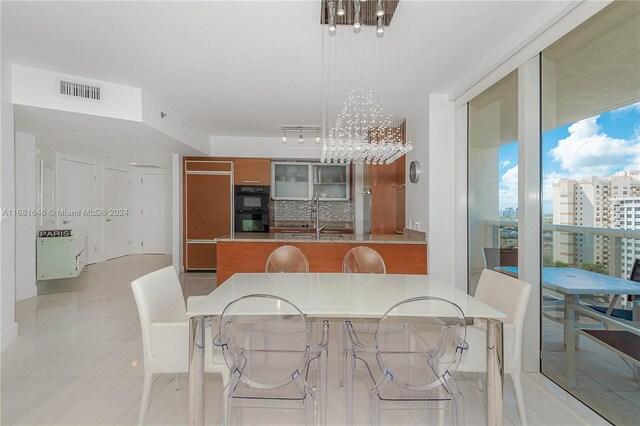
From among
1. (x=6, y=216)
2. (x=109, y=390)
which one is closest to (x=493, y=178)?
(x=109, y=390)

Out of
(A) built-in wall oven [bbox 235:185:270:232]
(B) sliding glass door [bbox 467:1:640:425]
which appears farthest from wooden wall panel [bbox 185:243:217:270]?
(B) sliding glass door [bbox 467:1:640:425]

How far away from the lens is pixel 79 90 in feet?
10.8

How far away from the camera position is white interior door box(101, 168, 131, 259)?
290 inches

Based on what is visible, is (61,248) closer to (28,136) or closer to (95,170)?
(28,136)

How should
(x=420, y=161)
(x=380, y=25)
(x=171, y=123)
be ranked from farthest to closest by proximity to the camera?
(x=171, y=123)
(x=420, y=161)
(x=380, y=25)

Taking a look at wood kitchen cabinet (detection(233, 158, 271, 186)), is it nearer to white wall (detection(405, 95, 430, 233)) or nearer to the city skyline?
white wall (detection(405, 95, 430, 233))

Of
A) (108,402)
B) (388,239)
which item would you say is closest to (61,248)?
(108,402)

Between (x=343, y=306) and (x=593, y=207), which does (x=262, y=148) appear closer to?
(x=343, y=306)

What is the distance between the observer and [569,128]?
2.16 metres

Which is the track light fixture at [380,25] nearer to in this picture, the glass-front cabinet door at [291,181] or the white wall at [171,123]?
the white wall at [171,123]

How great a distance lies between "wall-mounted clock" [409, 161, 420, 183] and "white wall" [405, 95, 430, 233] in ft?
0.15

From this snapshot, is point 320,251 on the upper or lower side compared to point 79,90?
lower

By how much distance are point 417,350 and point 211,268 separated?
15.7 feet

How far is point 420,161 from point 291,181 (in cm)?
277
